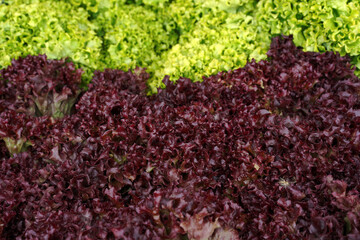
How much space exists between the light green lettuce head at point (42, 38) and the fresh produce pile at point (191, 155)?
0.37 metres

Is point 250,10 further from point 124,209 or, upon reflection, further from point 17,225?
point 17,225

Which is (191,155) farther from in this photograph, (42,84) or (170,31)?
(170,31)

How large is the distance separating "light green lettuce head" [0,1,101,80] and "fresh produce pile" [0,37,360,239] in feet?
1.21

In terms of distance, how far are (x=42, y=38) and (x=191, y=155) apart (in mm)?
2369

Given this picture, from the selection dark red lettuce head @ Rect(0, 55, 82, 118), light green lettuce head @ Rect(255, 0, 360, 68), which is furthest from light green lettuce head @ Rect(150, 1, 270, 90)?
dark red lettuce head @ Rect(0, 55, 82, 118)

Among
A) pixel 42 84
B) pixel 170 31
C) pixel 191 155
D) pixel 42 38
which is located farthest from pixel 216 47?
pixel 42 38

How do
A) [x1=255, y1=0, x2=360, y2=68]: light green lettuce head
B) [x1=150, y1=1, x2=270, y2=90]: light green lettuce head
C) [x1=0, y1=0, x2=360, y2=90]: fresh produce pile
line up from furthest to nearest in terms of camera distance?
[x1=150, y1=1, x2=270, y2=90]: light green lettuce head < [x1=0, y1=0, x2=360, y2=90]: fresh produce pile < [x1=255, y1=0, x2=360, y2=68]: light green lettuce head

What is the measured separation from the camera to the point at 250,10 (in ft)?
12.6

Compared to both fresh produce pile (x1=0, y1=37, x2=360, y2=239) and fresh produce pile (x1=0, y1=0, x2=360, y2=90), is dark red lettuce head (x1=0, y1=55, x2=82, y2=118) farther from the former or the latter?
fresh produce pile (x1=0, y1=0, x2=360, y2=90)

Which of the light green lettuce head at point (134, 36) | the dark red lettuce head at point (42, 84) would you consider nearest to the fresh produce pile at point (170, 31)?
the light green lettuce head at point (134, 36)

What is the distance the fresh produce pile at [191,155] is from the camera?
2.01 metres

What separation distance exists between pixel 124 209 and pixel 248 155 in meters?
0.94

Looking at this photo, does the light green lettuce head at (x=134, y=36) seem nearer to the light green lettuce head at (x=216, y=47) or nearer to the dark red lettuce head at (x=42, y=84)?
the light green lettuce head at (x=216, y=47)

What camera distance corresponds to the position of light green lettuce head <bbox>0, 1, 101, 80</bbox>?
146 inches
